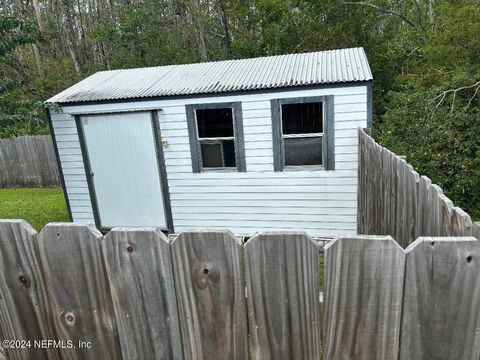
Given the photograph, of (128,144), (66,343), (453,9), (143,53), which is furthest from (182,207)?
(143,53)

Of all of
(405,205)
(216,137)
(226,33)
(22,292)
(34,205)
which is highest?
(226,33)

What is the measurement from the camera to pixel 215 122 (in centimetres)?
586

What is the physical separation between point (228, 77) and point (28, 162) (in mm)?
10794

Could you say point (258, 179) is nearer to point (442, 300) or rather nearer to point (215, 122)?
point (215, 122)

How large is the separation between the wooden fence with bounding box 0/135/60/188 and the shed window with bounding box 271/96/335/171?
10.5 m

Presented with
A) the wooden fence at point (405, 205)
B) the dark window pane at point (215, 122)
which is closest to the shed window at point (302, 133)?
the dark window pane at point (215, 122)

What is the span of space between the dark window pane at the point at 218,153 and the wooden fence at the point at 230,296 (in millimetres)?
4749

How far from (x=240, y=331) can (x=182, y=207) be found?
533cm

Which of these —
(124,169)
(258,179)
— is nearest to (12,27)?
(124,169)

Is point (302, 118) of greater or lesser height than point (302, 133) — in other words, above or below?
above

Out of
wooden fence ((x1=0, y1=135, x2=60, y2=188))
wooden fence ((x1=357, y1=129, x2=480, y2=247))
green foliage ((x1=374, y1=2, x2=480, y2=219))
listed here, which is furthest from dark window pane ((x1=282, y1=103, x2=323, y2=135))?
wooden fence ((x1=0, y1=135, x2=60, y2=188))

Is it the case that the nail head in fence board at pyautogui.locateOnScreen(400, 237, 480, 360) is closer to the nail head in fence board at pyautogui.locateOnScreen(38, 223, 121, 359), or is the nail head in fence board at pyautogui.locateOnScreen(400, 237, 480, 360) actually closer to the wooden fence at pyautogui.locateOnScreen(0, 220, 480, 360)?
the wooden fence at pyautogui.locateOnScreen(0, 220, 480, 360)

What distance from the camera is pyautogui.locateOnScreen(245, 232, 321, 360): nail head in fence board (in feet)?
3.56

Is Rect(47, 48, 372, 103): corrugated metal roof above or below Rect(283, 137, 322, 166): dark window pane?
above
